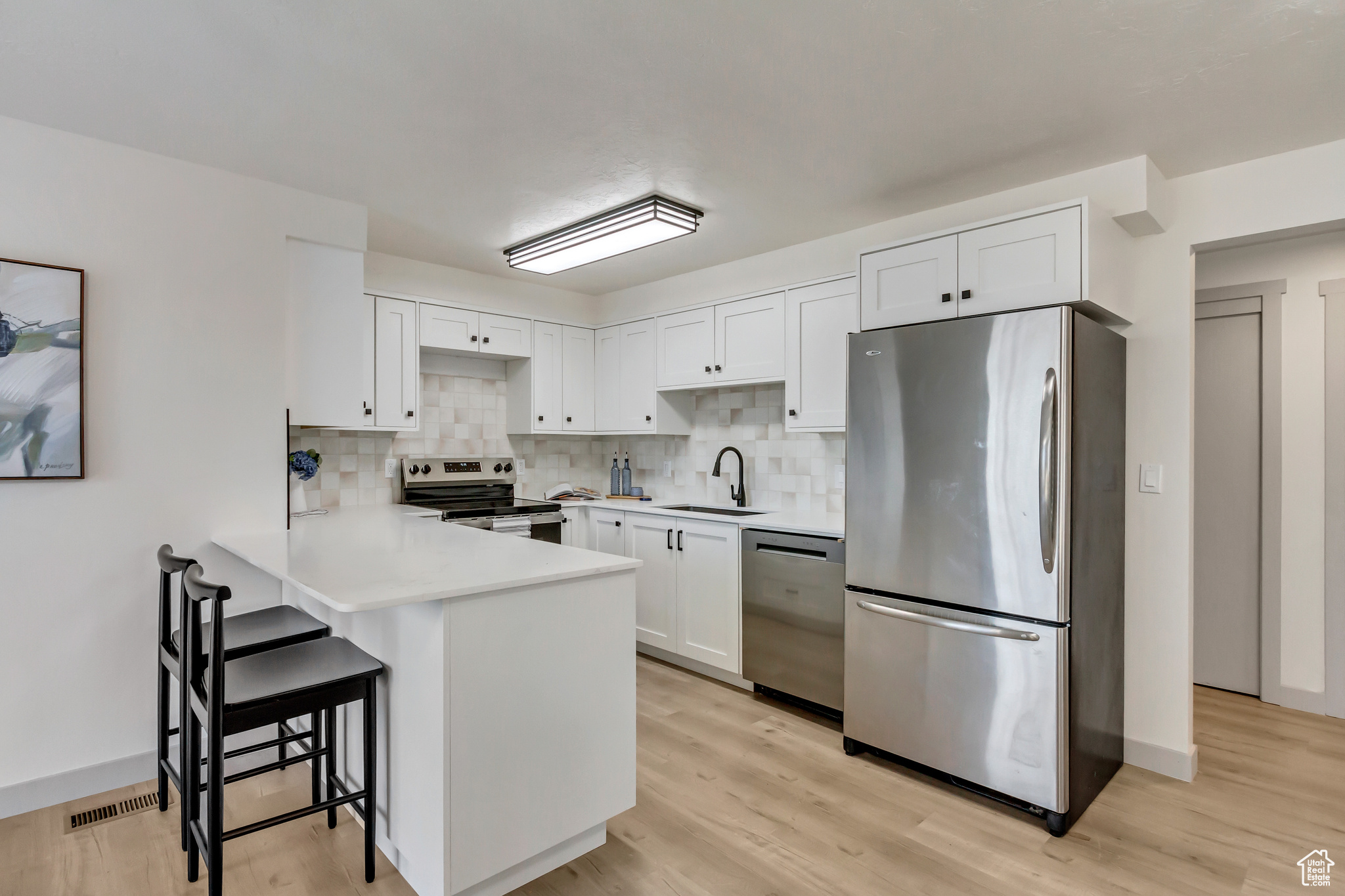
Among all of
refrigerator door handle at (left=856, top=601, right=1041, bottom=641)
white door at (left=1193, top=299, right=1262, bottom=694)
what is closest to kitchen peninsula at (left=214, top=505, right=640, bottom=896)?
refrigerator door handle at (left=856, top=601, right=1041, bottom=641)

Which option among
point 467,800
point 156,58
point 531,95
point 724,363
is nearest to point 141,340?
point 156,58

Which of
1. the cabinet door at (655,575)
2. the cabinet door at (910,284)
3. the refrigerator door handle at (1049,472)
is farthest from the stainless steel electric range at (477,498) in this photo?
the refrigerator door handle at (1049,472)

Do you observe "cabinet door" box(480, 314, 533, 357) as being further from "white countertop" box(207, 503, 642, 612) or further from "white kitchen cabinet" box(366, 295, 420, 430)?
"white countertop" box(207, 503, 642, 612)

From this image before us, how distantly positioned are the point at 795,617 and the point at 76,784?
9.26 ft

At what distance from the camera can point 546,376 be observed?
4395 mm

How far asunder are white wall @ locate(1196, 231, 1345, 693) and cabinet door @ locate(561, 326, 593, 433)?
3.72 meters

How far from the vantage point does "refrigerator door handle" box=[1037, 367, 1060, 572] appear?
2.19 m

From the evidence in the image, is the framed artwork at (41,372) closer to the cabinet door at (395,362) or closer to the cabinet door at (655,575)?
the cabinet door at (395,362)

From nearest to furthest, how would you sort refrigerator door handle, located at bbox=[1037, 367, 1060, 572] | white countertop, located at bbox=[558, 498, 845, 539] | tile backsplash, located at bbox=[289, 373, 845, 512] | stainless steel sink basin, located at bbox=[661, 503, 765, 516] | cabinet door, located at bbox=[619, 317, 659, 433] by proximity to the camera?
refrigerator door handle, located at bbox=[1037, 367, 1060, 572] < white countertop, located at bbox=[558, 498, 845, 539] < tile backsplash, located at bbox=[289, 373, 845, 512] < stainless steel sink basin, located at bbox=[661, 503, 765, 516] < cabinet door, located at bbox=[619, 317, 659, 433]

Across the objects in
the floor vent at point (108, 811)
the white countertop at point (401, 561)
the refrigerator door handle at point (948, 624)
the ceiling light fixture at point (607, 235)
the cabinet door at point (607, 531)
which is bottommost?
the floor vent at point (108, 811)

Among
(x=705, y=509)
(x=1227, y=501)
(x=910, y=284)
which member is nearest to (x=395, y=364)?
(x=705, y=509)

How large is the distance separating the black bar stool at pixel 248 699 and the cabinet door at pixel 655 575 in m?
2.00

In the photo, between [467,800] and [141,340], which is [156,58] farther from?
[467,800]

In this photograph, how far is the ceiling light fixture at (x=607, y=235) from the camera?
2.93 m
